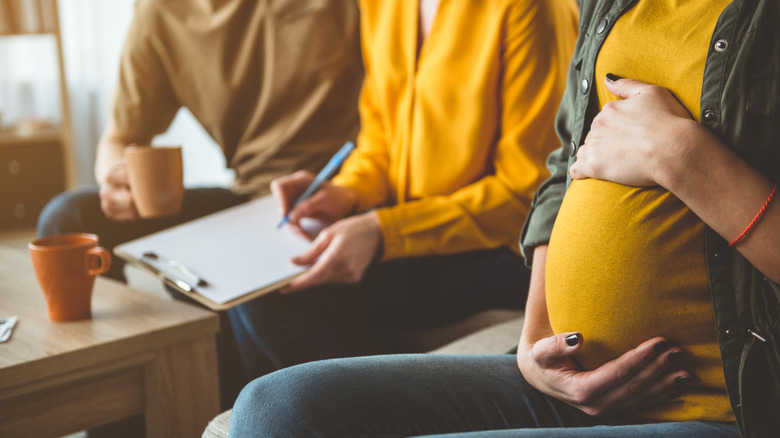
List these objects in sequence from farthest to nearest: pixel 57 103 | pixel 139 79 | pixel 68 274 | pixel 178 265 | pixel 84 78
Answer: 1. pixel 84 78
2. pixel 57 103
3. pixel 139 79
4. pixel 178 265
5. pixel 68 274

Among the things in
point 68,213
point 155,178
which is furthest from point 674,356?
point 68,213

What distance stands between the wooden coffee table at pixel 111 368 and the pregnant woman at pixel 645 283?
10.1 inches

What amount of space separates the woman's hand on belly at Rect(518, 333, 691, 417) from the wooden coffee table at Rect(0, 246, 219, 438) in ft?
1.55

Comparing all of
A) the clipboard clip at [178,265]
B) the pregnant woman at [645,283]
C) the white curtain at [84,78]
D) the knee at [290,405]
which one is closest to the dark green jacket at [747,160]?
the pregnant woman at [645,283]

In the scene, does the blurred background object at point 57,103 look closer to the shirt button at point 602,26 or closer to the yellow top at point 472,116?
the yellow top at point 472,116

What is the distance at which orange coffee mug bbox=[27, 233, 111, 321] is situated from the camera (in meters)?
0.89

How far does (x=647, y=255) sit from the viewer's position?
62cm

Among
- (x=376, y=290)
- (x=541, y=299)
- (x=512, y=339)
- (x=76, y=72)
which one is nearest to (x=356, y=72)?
(x=376, y=290)

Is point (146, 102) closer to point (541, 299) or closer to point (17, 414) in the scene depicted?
point (17, 414)

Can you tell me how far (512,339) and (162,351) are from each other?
0.49m

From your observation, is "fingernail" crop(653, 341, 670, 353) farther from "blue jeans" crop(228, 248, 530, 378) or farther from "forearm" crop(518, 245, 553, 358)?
"blue jeans" crop(228, 248, 530, 378)

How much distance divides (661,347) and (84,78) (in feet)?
13.4

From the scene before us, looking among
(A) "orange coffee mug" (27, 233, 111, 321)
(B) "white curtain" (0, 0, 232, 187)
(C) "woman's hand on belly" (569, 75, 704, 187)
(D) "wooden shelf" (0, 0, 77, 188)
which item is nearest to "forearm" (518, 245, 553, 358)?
(C) "woman's hand on belly" (569, 75, 704, 187)

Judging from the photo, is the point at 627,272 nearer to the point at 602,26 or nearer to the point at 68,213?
the point at 602,26
